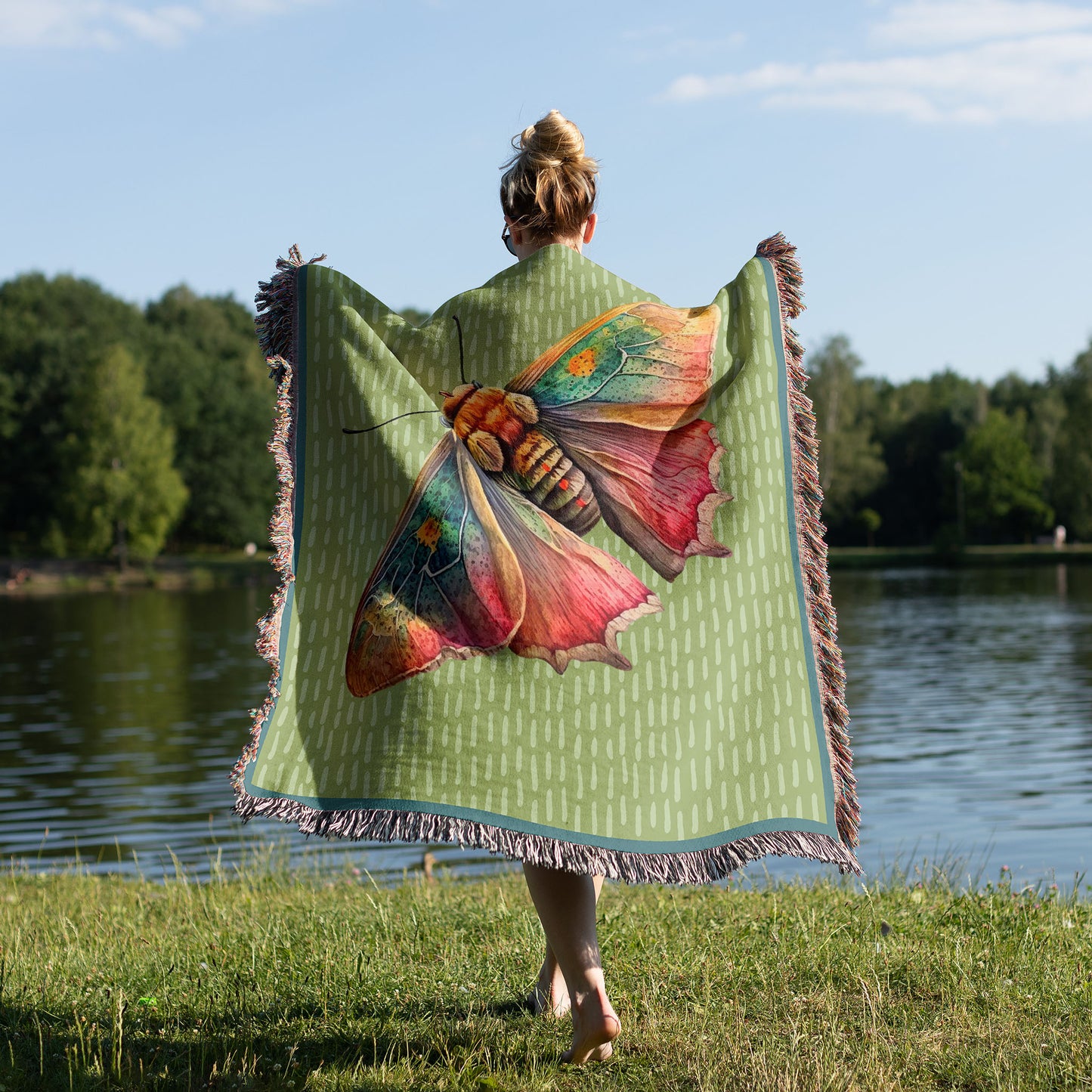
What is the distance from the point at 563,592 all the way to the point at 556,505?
0.24 meters

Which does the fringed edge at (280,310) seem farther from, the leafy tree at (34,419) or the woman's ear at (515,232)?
the leafy tree at (34,419)

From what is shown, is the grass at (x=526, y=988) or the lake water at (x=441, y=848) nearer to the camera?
the grass at (x=526, y=988)

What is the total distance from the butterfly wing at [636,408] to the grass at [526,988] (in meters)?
1.27

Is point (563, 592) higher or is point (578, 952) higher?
point (563, 592)

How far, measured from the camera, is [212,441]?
216ft

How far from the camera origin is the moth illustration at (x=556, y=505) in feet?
10.5

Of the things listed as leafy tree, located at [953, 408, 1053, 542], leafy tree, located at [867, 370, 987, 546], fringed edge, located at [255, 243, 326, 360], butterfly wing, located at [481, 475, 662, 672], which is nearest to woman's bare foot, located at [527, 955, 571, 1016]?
butterfly wing, located at [481, 475, 662, 672]

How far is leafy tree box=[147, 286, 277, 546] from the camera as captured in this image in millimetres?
65438

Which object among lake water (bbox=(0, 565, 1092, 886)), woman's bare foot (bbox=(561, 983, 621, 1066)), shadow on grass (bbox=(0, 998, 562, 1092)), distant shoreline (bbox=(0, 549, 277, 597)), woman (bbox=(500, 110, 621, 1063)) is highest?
woman (bbox=(500, 110, 621, 1063))

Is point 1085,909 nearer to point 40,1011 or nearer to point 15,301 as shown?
point 40,1011

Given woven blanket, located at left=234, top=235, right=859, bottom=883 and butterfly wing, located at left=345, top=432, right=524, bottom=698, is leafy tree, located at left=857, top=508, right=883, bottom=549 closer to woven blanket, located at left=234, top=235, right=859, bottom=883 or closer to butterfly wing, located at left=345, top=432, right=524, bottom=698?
woven blanket, located at left=234, top=235, right=859, bottom=883

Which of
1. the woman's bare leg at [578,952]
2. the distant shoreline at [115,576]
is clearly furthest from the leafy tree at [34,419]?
the woman's bare leg at [578,952]

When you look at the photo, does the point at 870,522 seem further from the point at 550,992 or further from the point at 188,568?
the point at 550,992

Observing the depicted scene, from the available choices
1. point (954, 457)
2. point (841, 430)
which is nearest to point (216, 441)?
point (841, 430)
